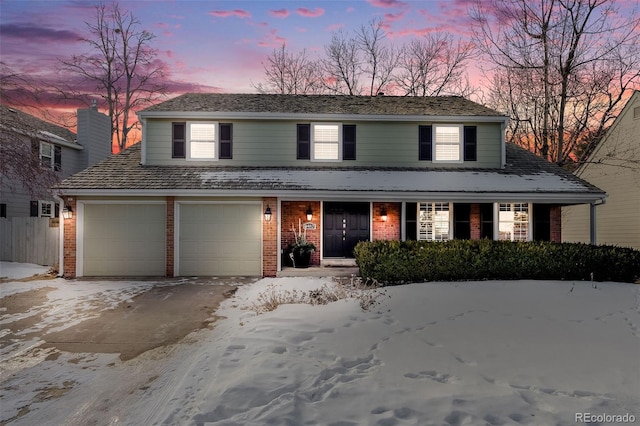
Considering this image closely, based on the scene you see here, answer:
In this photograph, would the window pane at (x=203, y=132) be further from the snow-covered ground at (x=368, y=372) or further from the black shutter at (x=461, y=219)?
the black shutter at (x=461, y=219)

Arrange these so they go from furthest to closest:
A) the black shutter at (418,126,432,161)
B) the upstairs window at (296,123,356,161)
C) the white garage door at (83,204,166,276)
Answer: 1. the black shutter at (418,126,432,161)
2. the upstairs window at (296,123,356,161)
3. the white garage door at (83,204,166,276)

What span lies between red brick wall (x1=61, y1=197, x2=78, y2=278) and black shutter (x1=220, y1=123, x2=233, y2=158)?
5218mm

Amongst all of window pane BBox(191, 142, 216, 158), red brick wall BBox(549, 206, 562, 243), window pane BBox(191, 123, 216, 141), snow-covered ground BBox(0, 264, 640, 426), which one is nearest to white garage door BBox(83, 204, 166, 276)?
window pane BBox(191, 142, 216, 158)

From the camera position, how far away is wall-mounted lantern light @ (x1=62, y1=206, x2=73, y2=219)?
11.4m

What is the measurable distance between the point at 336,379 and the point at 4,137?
12.8m

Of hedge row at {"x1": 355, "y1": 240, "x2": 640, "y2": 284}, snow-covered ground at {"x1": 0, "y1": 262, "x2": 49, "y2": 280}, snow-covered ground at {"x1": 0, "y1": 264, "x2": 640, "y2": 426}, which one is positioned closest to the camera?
snow-covered ground at {"x1": 0, "y1": 264, "x2": 640, "y2": 426}

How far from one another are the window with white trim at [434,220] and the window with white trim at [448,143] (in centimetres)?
182

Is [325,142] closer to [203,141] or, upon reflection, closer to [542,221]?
[203,141]

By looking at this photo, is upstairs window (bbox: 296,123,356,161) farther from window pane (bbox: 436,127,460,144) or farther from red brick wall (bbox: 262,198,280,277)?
window pane (bbox: 436,127,460,144)

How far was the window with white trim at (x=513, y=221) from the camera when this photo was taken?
533 inches

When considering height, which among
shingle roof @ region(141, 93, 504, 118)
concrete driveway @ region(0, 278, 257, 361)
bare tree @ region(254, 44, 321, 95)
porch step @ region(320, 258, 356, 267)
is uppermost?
bare tree @ region(254, 44, 321, 95)

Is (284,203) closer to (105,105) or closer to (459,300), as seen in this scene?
(459,300)

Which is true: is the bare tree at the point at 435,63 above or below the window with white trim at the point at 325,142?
above

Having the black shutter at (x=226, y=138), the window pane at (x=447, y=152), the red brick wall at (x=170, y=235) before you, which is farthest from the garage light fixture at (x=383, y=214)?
the red brick wall at (x=170, y=235)
